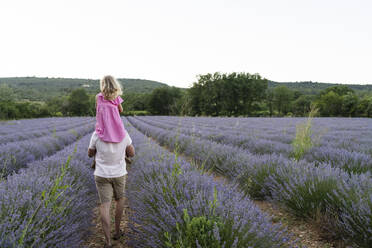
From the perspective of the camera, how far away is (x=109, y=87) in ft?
6.46

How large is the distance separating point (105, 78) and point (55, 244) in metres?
1.42

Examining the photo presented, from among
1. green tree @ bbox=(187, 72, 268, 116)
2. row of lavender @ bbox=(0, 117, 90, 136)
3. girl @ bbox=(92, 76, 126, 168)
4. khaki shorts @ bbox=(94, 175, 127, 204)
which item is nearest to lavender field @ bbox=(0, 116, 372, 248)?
khaki shorts @ bbox=(94, 175, 127, 204)

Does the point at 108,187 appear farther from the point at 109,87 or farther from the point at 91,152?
the point at 109,87

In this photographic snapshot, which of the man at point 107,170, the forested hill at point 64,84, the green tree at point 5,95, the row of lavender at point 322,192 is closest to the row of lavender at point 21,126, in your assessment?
the man at point 107,170

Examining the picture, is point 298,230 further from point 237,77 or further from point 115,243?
point 237,77

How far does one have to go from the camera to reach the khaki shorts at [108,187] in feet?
6.63

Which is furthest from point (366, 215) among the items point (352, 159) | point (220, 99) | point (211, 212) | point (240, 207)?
point (220, 99)

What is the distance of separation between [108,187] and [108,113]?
723mm

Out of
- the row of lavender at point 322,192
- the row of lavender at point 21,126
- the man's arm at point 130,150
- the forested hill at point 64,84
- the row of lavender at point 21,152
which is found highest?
the forested hill at point 64,84

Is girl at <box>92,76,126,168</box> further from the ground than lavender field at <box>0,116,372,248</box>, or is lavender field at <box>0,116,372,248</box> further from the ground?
girl at <box>92,76,126,168</box>

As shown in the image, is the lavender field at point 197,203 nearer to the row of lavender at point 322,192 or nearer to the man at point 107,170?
the row of lavender at point 322,192

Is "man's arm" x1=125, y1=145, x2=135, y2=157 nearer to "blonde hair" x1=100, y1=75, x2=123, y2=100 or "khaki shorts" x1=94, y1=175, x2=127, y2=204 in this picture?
"khaki shorts" x1=94, y1=175, x2=127, y2=204

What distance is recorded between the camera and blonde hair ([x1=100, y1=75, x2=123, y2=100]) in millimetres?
1973

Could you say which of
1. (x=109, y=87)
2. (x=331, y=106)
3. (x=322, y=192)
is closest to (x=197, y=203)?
(x=109, y=87)
